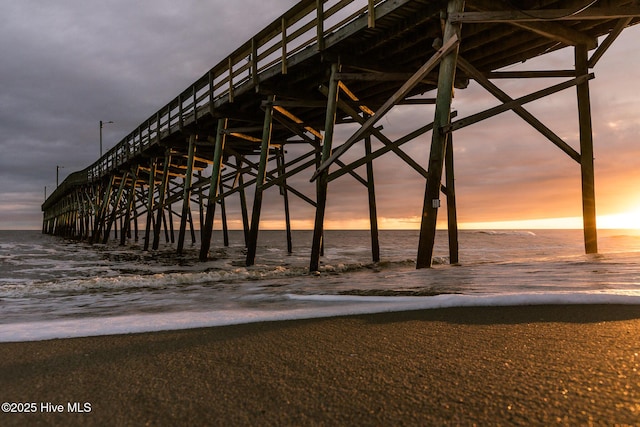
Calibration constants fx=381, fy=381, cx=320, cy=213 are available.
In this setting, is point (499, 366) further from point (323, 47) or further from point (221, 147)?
point (221, 147)

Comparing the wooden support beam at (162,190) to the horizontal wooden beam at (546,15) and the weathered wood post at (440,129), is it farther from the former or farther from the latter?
the horizontal wooden beam at (546,15)

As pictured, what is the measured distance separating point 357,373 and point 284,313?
147 cm

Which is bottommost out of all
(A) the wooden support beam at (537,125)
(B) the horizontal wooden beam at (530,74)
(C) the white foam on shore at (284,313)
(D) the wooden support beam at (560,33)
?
(C) the white foam on shore at (284,313)

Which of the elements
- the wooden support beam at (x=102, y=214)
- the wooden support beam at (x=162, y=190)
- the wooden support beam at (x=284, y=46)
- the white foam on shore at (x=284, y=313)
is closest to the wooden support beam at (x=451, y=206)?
the wooden support beam at (x=284, y=46)

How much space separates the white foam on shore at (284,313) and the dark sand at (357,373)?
0.20 m

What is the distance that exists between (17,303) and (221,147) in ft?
25.8

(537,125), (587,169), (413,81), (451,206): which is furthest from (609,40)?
(451,206)

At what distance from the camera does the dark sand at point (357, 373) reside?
125 cm

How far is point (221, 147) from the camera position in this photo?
39.8 feet

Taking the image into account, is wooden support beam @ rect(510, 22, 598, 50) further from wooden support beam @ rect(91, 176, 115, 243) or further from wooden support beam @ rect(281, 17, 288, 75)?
wooden support beam @ rect(91, 176, 115, 243)

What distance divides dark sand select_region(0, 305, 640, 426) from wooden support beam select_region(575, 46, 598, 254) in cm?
518

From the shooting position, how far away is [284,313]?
2.99 metres

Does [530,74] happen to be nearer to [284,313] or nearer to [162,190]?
[284,313]

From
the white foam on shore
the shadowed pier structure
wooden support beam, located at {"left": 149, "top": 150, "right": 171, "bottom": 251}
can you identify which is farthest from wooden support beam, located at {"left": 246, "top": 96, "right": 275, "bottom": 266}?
wooden support beam, located at {"left": 149, "top": 150, "right": 171, "bottom": 251}
